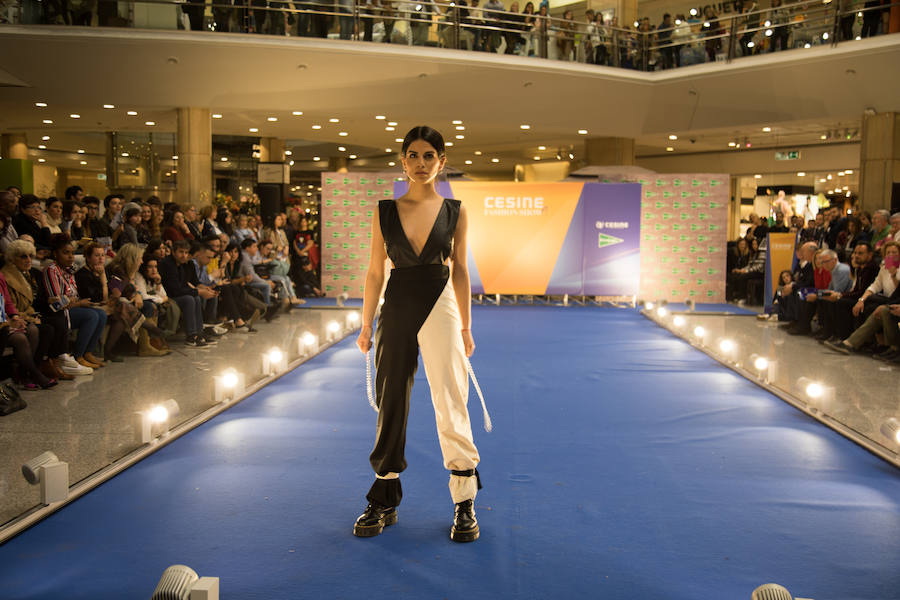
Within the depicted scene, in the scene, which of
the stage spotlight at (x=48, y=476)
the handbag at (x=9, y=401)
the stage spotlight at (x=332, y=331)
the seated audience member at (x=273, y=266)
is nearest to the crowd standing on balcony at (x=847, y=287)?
the stage spotlight at (x=332, y=331)

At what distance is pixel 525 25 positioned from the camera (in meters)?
15.1

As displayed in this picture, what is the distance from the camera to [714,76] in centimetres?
1553

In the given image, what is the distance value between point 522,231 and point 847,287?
5.51 m

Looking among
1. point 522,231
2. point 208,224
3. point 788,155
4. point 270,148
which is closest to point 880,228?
point 522,231

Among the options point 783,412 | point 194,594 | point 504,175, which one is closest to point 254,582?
point 194,594

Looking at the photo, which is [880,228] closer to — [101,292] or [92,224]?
[101,292]

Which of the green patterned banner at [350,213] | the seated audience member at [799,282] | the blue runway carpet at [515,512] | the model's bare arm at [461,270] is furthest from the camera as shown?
the green patterned banner at [350,213]

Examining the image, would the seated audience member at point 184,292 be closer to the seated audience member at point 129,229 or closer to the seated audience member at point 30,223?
the seated audience member at point 129,229

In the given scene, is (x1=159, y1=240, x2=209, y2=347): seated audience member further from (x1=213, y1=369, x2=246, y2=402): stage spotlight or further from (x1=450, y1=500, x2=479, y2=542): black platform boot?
(x1=450, y1=500, x2=479, y2=542): black platform boot

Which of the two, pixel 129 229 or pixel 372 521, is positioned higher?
pixel 129 229

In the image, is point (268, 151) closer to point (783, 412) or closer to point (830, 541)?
point (783, 412)

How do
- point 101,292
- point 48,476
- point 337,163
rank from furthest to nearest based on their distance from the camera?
point 337,163
point 101,292
point 48,476

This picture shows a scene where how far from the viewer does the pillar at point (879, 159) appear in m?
14.8

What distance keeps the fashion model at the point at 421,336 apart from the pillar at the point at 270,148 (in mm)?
20294
